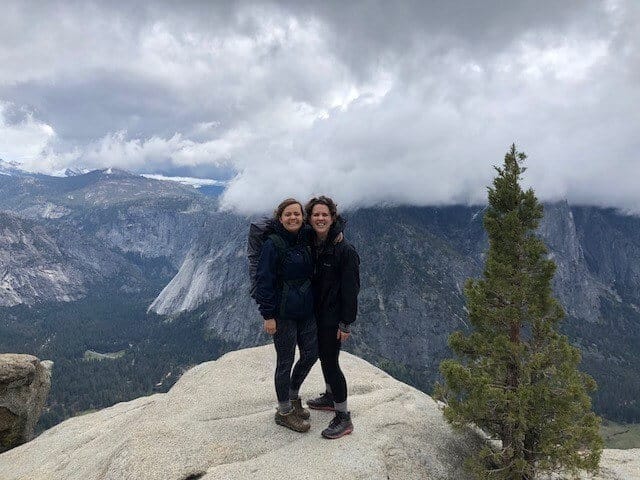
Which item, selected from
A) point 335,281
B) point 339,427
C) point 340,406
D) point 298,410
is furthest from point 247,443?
point 335,281

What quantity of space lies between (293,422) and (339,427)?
4.34ft

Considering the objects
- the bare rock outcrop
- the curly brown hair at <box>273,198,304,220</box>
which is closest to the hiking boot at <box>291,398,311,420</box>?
the curly brown hair at <box>273,198,304,220</box>

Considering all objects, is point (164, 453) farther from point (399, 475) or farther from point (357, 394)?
point (357, 394)

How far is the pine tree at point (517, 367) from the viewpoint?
469 inches

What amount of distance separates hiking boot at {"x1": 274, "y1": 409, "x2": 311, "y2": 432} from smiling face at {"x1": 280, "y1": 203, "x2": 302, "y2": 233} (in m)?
5.57

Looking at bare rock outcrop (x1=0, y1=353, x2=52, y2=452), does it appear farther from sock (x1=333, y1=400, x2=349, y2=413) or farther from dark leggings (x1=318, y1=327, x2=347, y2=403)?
dark leggings (x1=318, y1=327, x2=347, y2=403)

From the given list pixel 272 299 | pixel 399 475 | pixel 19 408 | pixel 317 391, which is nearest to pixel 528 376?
pixel 399 475

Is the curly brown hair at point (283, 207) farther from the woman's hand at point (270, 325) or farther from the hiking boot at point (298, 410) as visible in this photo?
the hiking boot at point (298, 410)

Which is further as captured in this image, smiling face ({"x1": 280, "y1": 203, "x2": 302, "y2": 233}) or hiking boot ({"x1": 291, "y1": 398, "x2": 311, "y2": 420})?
hiking boot ({"x1": 291, "y1": 398, "x2": 311, "y2": 420})

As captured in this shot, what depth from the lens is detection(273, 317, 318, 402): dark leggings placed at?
10.7m

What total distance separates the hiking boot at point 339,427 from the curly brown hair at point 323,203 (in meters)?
5.78

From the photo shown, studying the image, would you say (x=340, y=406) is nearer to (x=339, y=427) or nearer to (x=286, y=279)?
(x=339, y=427)

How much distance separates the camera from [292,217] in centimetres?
999

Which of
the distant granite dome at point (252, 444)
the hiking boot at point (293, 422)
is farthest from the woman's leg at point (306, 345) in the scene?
the distant granite dome at point (252, 444)
